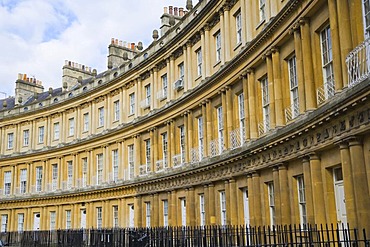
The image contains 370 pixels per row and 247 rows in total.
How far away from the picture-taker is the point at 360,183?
1028 centimetres

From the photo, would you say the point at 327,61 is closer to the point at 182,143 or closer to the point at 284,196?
the point at 284,196

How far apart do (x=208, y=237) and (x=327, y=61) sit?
19.6 ft

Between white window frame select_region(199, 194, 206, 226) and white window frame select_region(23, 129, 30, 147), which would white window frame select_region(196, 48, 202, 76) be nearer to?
white window frame select_region(199, 194, 206, 226)

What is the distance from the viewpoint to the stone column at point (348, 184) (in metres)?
10.6

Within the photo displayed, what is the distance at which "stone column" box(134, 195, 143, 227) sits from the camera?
1058 inches

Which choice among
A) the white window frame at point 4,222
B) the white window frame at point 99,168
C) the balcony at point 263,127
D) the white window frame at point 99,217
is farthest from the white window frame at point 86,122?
the balcony at point 263,127

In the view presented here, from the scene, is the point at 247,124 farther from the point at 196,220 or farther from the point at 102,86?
the point at 102,86

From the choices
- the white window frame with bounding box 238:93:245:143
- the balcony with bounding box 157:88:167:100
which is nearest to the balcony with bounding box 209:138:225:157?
the white window frame with bounding box 238:93:245:143

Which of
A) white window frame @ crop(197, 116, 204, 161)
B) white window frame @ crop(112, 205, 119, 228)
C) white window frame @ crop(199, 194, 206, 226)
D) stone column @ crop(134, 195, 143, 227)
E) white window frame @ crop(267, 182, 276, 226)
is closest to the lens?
white window frame @ crop(267, 182, 276, 226)

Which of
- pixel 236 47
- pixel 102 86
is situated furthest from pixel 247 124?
pixel 102 86

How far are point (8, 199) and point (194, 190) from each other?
70.4ft

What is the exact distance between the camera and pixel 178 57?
25.0 meters

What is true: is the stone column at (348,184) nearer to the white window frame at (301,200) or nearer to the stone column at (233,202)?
the white window frame at (301,200)

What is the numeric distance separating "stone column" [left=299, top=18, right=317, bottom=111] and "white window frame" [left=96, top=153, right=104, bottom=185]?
841 inches
